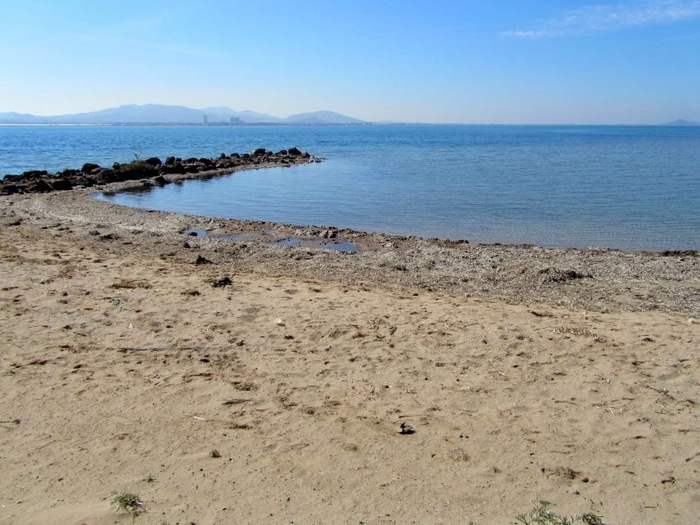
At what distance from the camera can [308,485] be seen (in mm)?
4246

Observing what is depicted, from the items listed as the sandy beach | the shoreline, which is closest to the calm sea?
the shoreline

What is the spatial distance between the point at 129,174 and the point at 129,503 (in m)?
30.9

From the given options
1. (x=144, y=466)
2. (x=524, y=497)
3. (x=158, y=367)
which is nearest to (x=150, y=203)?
(x=158, y=367)

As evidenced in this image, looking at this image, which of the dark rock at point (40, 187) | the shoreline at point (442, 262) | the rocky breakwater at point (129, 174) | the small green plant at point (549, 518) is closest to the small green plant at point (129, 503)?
the small green plant at point (549, 518)

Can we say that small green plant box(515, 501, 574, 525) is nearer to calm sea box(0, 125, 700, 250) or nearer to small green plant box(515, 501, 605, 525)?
small green plant box(515, 501, 605, 525)

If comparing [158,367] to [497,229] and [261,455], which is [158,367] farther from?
[497,229]

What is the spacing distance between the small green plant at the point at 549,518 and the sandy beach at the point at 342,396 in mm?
91

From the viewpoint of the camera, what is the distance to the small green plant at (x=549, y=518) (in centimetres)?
377

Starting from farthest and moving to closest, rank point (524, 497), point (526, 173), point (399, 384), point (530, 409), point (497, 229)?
point (526, 173), point (497, 229), point (399, 384), point (530, 409), point (524, 497)

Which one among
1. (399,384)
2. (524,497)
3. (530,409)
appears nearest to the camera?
(524,497)

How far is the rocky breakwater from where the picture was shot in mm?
25719

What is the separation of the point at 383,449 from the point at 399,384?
1.28 meters

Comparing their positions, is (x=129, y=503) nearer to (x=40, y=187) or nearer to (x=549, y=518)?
(x=549, y=518)

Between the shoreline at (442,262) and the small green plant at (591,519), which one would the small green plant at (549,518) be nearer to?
the small green plant at (591,519)
